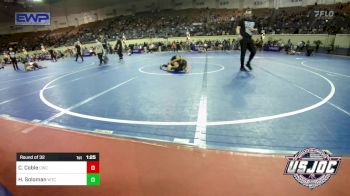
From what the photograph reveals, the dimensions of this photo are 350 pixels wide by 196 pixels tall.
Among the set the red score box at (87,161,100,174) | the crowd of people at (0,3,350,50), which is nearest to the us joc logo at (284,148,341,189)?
the red score box at (87,161,100,174)

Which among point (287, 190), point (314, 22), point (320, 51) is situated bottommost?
point (287, 190)

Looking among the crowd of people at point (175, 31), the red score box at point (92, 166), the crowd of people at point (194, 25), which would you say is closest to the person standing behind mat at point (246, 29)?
the crowd of people at point (175, 31)

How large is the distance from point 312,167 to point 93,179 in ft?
8.86

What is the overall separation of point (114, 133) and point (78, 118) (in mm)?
1603

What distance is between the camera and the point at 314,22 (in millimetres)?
25250

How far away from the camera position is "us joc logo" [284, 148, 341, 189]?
2.76 meters

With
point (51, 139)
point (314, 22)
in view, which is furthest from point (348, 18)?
point (51, 139)

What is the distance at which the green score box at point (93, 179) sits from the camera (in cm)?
295

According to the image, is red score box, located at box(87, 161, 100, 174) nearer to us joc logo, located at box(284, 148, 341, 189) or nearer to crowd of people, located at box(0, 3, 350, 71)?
us joc logo, located at box(284, 148, 341, 189)

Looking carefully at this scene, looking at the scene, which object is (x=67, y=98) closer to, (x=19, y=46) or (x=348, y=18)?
(x=348, y=18)
